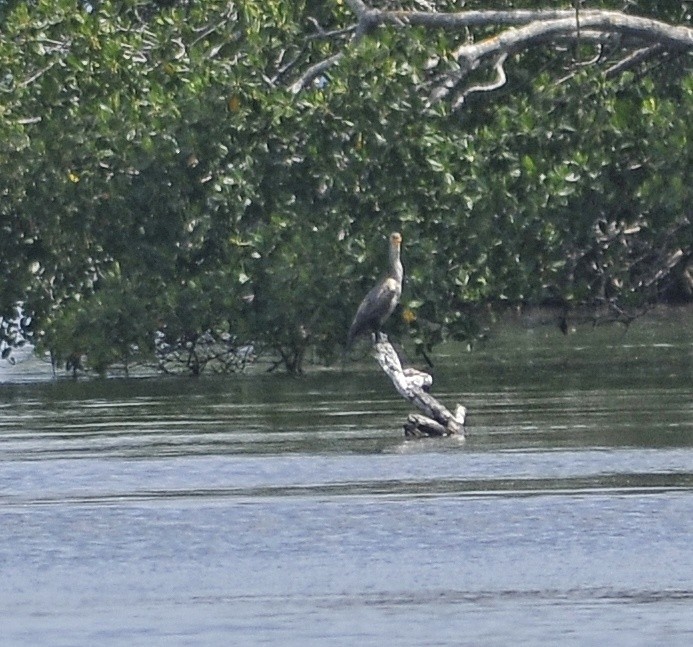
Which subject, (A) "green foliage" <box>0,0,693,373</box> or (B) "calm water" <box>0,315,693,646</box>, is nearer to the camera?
(B) "calm water" <box>0,315,693,646</box>

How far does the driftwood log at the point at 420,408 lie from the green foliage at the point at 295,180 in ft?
11.8

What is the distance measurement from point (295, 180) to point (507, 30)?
2301mm

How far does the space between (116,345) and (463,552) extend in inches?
459

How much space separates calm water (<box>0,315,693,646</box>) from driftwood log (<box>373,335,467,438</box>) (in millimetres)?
151

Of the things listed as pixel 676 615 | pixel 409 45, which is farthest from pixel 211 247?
pixel 676 615

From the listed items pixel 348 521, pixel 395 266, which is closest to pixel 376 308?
pixel 395 266

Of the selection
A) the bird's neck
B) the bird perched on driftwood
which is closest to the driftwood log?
the bird perched on driftwood

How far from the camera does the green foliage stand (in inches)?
867

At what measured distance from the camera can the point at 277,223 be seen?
2241 centimetres

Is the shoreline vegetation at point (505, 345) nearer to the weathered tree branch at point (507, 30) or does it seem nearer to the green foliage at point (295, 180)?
the green foliage at point (295, 180)

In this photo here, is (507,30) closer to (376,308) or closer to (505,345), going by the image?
(376,308)

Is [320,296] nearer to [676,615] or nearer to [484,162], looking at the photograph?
[484,162]

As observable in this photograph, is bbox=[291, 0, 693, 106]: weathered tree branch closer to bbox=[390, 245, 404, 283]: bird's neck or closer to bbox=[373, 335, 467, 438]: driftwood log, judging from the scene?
bbox=[390, 245, 404, 283]: bird's neck

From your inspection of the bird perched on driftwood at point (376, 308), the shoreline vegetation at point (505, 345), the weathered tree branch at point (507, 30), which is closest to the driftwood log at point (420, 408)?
the bird perched on driftwood at point (376, 308)
